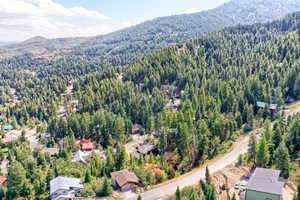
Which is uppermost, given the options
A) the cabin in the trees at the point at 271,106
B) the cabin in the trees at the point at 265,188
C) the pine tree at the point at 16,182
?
the cabin in the trees at the point at 271,106

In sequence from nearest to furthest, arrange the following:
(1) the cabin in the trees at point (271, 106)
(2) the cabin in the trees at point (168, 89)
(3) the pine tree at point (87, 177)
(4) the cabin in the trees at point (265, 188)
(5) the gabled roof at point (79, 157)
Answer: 1. (4) the cabin in the trees at point (265, 188)
2. (3) the pine tree at point (87, 177)
3. (5) the gabled roof at point (79, 157)
4. (1) the cabin in the trees at point (271, 106)
5. (2) the cabin in the trees at point (168, 89)

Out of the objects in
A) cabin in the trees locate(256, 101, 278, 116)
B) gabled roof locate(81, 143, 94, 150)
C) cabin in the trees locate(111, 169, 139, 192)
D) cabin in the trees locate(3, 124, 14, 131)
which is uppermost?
cabin in the trees locate(256, 101, 278, 116)

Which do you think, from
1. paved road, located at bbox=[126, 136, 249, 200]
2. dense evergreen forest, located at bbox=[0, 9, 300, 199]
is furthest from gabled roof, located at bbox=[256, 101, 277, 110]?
paved road, located at bbox=[126, 136, 249, 200]

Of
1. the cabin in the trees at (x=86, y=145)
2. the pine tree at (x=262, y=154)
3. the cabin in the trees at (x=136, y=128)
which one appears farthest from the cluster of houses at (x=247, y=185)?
the cabin in the trees at (x=136, y=128)

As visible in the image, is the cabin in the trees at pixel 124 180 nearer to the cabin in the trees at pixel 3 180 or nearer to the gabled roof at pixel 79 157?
the gabled roof at pixel 79 157

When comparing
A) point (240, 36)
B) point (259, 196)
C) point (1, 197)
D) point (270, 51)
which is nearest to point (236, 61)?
point (270, 51)

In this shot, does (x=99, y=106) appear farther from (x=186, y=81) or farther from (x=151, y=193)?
(x=151, y=193)

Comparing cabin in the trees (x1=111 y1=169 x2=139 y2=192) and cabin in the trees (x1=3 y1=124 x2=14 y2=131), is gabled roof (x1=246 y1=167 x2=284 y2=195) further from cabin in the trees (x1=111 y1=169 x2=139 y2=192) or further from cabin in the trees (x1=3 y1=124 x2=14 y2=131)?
cabin in the trees (x1=3 y1=124 x2=14 y2=131)
